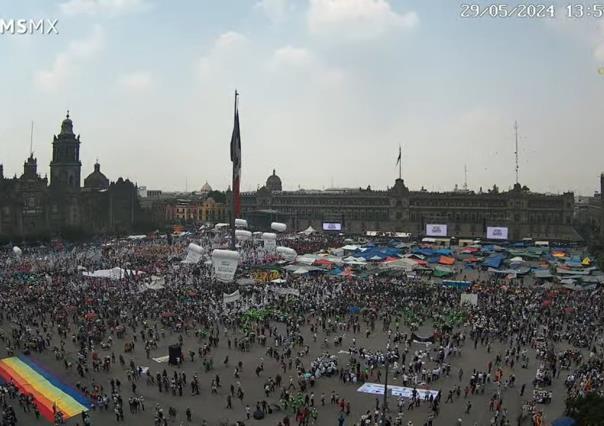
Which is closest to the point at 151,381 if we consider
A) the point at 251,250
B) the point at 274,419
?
the point at 274,419

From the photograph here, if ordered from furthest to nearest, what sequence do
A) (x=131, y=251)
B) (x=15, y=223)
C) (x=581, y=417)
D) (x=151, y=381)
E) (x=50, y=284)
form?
(x=15, y=223) < (x=131, y=251) < (x=50, y=284) < (x=151, y=381) < (x=581, y=417)

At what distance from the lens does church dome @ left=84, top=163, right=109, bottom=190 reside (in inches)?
4628

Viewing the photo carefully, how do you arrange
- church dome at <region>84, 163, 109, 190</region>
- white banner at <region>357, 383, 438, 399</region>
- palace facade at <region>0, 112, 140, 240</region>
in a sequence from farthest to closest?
church dome at <region>84, 163, 109, 190</region> < palace facade at <region>0, 112, 140, 240</region> < white banner at <region>357, 383, 438, 399</region>

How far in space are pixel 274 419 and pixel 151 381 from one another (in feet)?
21.7

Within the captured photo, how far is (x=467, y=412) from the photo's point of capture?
22062 millimetres

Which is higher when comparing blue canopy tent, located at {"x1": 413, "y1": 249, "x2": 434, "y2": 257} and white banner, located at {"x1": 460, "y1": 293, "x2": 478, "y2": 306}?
blue canopy tent, located at {"x1": 413, "y1": 249, "x2": 434, "y2": 257}

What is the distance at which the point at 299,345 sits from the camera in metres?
30.8

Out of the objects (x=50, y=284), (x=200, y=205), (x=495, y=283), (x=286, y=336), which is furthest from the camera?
(x=200, y=205)

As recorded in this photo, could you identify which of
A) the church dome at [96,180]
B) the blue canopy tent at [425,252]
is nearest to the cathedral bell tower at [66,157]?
the church dome at [96,180]

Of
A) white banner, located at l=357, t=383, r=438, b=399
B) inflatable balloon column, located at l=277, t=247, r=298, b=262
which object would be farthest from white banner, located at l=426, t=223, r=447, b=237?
→ white banner, located at l=357, t=383, r=438, b=399

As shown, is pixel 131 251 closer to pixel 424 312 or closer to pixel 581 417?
pixel 424 312

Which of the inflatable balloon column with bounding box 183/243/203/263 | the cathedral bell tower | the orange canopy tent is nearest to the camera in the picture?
the inflatable balloon column with bounding box 183/243/203/263

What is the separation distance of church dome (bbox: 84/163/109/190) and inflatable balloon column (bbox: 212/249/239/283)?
8094cm

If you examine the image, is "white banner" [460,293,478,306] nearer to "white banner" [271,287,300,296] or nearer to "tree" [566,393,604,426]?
"white banner" [271,287,300,296]
